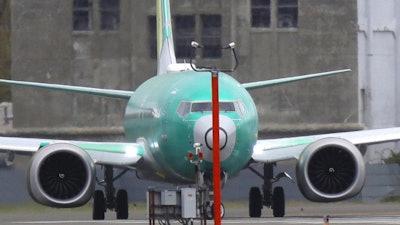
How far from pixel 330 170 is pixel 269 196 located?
375 centimetres

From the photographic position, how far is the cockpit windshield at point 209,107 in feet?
104

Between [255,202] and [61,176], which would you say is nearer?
[61,176]

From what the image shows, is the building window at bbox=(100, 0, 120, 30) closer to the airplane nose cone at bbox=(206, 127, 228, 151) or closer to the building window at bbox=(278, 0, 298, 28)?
the building window at bbox=(278, 0, 298, 28)

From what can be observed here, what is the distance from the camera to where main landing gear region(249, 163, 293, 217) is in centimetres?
3688

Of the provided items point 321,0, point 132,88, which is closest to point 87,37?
point 132,88

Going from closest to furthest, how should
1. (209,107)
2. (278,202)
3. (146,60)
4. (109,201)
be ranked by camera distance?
(209,107) < (278,202) < (109,201) < (146,60)

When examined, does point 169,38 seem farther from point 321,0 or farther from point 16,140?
point 321,0

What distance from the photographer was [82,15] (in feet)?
214

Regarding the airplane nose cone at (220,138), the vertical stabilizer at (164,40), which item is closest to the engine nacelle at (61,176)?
the airplane nose cone at (220,138)

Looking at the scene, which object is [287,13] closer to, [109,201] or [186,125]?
[109,201]

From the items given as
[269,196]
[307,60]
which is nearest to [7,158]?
[269,196]

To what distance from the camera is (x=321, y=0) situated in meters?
Answer: 65.6

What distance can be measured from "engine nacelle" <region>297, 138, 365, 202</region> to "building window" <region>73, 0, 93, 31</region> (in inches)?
1253

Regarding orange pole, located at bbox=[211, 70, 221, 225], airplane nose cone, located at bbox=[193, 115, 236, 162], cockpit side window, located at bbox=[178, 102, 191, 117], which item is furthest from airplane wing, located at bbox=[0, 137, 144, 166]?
orange pole, located at bbox=[211, 70, 221, 225]
